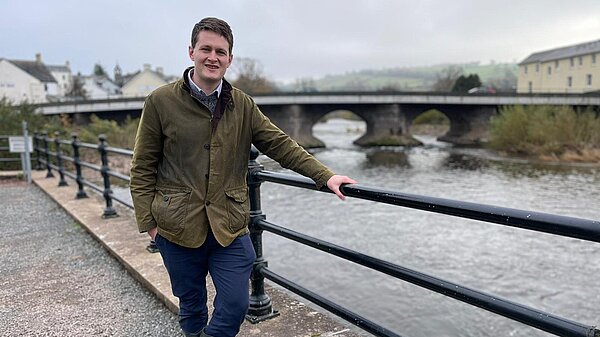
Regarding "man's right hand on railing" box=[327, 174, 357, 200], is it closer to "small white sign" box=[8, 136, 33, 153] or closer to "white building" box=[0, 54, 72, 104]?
"small white sign" box=[8, 136, 33, 153]

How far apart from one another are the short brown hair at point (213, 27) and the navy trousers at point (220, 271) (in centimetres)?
85

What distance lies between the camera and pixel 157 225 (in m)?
2.10

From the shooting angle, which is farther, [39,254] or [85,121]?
[85,121]

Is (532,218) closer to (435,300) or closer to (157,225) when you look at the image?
(157,225)

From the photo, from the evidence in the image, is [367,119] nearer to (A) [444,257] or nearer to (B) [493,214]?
(A) [444,257]

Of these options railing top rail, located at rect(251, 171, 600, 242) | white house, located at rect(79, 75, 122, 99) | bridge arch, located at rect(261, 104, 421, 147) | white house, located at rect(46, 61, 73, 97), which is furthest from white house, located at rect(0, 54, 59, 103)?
railing top rail, located at rect(251, 171, 600, 242)

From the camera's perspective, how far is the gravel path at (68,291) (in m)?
2.99

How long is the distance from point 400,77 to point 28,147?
173m

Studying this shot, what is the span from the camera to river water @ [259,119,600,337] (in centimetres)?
722

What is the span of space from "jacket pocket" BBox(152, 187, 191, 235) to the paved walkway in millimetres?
968

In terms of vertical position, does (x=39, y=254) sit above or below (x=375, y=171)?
above

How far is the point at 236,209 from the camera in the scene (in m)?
2.13

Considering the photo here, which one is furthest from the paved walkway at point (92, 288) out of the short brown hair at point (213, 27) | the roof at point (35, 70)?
the roof at point (35, 70)

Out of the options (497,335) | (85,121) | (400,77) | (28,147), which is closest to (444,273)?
(497,335)
